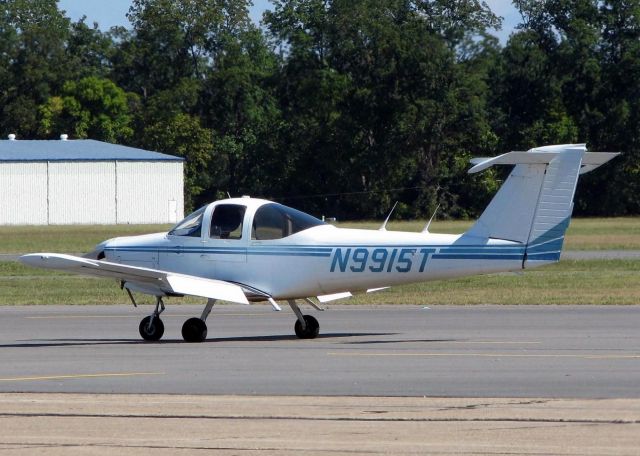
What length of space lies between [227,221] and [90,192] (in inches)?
2490

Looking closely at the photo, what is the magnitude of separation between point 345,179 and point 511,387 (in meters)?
73.2

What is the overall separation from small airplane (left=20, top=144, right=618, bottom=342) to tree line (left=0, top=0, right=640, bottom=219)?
6369 centimetres

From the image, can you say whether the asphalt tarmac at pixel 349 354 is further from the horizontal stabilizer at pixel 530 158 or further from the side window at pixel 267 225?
the horizontal stabilizer at pixel 530 158

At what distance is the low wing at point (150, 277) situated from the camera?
16.4 meters

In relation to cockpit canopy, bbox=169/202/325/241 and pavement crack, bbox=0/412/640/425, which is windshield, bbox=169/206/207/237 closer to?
cockpit canopy, bbox=169/202/325/241

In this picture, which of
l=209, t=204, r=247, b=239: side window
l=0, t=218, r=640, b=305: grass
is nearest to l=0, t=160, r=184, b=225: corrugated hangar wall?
l=0, t=218, r=640, b=305: grass

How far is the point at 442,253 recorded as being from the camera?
642 inches

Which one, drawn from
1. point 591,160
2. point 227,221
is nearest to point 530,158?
point 591,160

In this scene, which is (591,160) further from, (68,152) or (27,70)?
(27,70)

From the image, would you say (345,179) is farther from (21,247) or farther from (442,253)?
(442,253)

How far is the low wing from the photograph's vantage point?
16.4m

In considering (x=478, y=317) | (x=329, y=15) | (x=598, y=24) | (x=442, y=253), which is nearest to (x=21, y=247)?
(x=478, y=317)

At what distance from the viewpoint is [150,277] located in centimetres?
1683

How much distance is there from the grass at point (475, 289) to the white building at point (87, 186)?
143 feet
